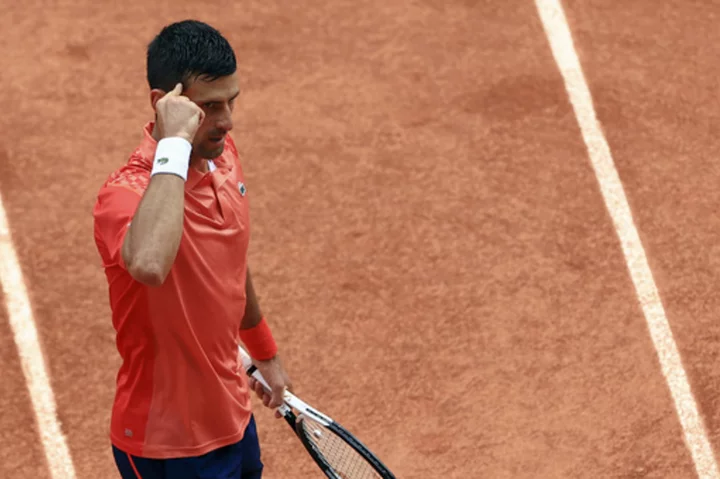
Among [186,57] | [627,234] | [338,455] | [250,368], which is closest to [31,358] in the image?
[250,368]

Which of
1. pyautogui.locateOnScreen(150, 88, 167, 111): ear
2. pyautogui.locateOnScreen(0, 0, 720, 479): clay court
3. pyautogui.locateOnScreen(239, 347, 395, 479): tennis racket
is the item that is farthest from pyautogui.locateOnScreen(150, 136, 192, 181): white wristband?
pyautogui.locateOnScreen(0, 0, 720, 479): clay court

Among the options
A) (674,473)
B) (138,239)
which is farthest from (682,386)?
(138,239)

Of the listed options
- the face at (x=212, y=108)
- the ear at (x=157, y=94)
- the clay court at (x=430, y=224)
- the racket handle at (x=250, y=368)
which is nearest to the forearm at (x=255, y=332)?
the racket handle at (x=250, y=368)

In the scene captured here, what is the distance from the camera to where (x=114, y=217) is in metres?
3.76

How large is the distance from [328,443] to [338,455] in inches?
2.3

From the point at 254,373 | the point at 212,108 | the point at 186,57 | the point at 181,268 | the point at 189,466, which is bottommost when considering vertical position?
the point at 254,373

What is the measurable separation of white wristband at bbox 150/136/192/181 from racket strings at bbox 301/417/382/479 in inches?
57.6

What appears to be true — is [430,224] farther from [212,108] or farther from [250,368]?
[212,108]

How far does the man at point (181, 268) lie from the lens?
3693 millimetres

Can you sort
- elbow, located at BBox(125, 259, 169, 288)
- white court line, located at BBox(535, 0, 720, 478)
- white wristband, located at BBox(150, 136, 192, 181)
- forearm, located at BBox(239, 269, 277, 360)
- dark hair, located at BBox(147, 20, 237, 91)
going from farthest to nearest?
white court line, located at BBox(535, 0, 720, 478) → forearm, located at BBox(239, 269, 277, 360) → dark hair, located at BBox(147, 20, 237, 91) → white wristband, located at BBox(150, 136, 192, 181) → elbow, located at BBox(125, 259, 169, 288)

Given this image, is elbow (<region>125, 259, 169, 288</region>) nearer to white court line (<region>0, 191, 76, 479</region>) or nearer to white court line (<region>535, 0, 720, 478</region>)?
white court line (<region>0, 191, 76, 479</region>)

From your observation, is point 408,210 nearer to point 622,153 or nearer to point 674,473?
point 622,153

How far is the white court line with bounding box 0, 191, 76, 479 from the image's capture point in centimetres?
585

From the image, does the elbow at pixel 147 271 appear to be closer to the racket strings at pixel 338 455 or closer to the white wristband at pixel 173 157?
the white wristband at pixel 173 157
